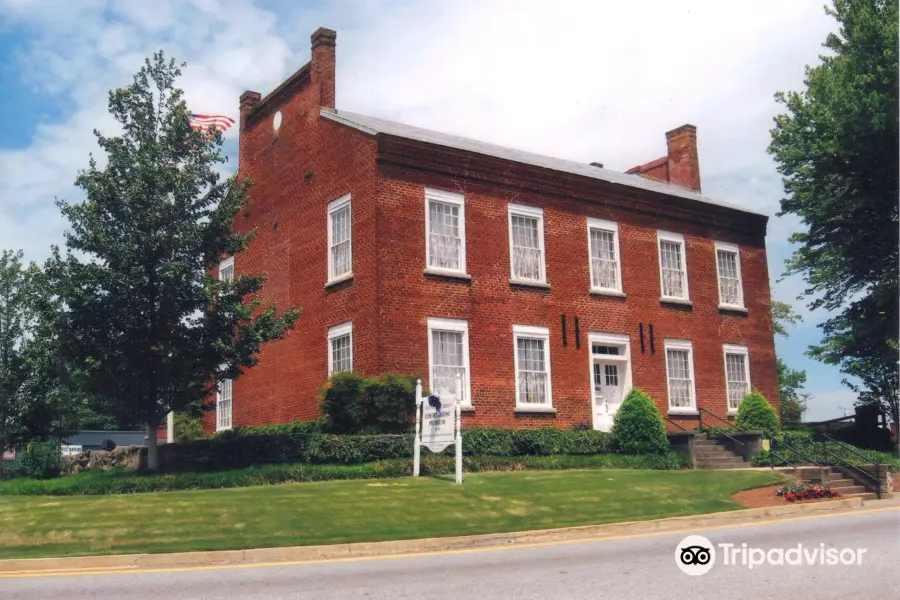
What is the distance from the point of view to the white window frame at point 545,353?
84.1ft

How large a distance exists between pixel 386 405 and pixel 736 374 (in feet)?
48.7

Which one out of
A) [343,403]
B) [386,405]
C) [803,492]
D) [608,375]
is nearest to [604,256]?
[608,375]

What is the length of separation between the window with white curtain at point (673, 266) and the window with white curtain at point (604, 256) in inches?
78.7

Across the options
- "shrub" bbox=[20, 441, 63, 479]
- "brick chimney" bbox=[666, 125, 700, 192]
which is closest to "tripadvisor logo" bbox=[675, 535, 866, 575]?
"shrub" bbox=[20, 441, 63, 479]

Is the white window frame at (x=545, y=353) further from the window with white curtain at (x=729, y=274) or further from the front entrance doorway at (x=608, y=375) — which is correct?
the window with white curtain at (x=729, y=274)

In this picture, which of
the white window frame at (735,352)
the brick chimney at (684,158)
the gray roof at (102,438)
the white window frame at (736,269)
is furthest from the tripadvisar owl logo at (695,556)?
the gray roof at (102,438)

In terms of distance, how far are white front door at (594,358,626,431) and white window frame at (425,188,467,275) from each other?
17.9ft

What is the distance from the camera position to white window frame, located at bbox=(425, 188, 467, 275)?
24.8 meters

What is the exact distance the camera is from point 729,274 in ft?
106

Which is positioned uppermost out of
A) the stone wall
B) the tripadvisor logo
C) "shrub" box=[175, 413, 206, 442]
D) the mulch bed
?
"shrub" box=[175, 413, 206, 442]

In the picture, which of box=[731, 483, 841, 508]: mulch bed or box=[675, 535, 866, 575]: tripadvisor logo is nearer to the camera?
box=[675, 535, 866, 575]: tripadvisor logo

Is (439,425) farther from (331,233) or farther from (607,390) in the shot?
(607,390)

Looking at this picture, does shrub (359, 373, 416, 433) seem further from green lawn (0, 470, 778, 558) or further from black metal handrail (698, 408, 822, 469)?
black metal handrail (698, 408, 822, 469)

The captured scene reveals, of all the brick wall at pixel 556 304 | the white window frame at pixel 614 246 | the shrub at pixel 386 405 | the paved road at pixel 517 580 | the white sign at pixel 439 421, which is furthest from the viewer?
the white window frame at pixel 614 246
